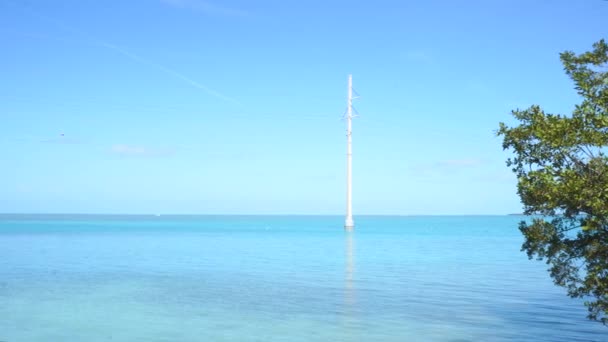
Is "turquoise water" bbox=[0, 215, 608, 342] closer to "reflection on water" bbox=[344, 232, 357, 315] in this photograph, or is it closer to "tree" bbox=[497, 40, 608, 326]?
"reflection on water" bbox=[344, 232, 357, 315]

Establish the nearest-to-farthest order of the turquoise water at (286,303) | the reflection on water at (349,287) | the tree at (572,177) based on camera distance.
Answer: the tree at (572,177) < the turquoise water at (286,303) < the reflection on water at (349,287)

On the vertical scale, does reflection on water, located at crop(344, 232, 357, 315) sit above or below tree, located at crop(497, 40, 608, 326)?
below

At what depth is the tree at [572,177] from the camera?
1362cm

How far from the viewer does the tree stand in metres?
13.6

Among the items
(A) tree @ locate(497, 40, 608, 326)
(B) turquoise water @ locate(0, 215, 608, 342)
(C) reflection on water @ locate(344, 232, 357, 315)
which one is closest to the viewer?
(A) tree @ locate(497, 40, 608, 326)

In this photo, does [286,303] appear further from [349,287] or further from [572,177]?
[572,177]

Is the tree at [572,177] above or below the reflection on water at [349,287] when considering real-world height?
above

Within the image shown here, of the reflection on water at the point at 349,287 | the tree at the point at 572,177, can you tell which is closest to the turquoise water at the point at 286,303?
the reflection on water at the point at 349,287

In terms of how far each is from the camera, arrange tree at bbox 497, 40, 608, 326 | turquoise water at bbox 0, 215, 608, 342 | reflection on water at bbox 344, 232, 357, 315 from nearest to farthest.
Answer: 1. tree at bbox 497, 40, 608, 326
2. turquoise water at bbox 0, 215, 608, 342
3. reflection on water at bbox 344, 232, 357, 315

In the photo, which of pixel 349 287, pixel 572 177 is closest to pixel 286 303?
pixel 349 287

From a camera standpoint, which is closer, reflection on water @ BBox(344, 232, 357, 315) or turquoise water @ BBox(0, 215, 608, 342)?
turquoise water @ BBox(0, 215, 608, 342)

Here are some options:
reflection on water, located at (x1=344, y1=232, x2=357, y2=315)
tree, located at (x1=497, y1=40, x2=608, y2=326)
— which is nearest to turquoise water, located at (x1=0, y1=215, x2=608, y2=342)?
reflection on water, located at (x1=344, y1=232, x2=357, y2=315)

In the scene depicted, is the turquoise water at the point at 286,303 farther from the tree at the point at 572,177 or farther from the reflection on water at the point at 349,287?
the tree at the point at 572,177

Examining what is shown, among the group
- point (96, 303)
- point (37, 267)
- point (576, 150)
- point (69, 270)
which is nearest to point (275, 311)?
point (96, 303)
